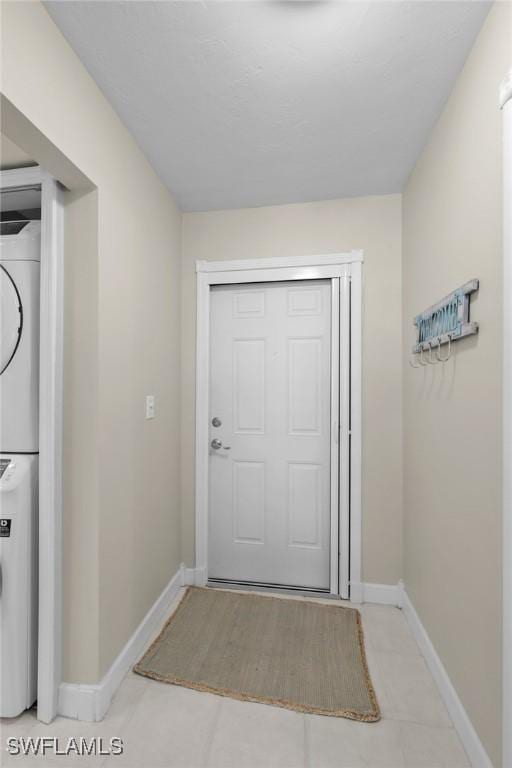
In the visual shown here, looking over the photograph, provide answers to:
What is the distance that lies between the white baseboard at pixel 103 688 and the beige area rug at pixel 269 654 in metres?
0.06

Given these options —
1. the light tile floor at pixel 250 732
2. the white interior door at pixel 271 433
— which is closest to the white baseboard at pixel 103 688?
the light tile floor at pixel 250 732

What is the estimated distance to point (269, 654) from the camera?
1838 millimetres

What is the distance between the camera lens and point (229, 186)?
222cm

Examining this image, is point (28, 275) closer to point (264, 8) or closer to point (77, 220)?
point (77, 220)

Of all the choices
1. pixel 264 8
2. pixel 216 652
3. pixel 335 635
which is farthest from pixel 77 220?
pixel 335 635

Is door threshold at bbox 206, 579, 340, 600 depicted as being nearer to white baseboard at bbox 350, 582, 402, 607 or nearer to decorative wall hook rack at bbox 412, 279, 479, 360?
white baseboard at bbox 350, 582, 402, 607

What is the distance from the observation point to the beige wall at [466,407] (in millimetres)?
1170

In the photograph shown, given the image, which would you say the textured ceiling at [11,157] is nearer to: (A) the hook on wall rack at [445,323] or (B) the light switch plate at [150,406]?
(B) the light switch plate at [150,406]

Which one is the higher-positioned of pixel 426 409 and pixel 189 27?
pixel 189 27

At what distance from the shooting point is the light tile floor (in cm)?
131

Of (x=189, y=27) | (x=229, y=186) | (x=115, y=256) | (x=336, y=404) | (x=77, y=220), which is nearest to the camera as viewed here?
(x=189, y=27)

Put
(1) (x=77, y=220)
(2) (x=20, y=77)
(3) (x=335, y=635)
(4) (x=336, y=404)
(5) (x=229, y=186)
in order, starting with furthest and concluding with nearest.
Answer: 1. (4) (x=336, y=404)
2. (5) (x=229, y=186)
3. (3) (x=335, y=635)
4. (1) (x=77, y=220)
5. (2) (x=20, y=77)

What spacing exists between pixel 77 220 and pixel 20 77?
1.61ft

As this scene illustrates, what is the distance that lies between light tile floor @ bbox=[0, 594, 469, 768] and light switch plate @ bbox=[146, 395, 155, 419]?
1181 millimetres
